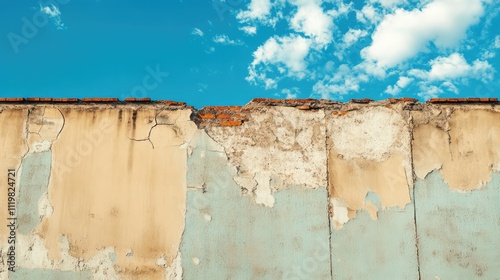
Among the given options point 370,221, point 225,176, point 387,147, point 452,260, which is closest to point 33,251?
point 225,176

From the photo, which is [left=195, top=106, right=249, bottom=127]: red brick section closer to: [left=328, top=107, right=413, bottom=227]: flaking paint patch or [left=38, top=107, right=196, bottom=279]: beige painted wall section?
[left=38, top=107, right=196, bottom=279]: beige painted wall section

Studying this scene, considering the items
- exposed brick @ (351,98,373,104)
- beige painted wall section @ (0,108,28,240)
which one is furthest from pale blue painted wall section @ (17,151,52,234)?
exposed brick @ (351,98,373,104)

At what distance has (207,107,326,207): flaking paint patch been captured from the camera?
193 inches

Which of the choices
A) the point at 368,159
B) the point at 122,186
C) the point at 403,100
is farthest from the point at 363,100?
the point at 122,186

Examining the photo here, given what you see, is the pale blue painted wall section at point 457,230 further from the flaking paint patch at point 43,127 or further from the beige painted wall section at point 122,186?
the flaking paint patch at point 43,127

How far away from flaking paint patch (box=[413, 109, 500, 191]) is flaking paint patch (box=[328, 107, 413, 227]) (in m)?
0.18

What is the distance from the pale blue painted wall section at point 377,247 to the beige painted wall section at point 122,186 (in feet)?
5.69

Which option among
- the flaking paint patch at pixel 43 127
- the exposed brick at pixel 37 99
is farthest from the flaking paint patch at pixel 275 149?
the exposed brick at pixel 37 99

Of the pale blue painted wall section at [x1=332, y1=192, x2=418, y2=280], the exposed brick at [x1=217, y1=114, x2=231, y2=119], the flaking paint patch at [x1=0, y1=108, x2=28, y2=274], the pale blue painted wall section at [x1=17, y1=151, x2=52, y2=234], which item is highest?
the exposed brick at [x1=217, y1=114, x2=231, y2=119]

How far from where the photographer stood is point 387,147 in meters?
4.97

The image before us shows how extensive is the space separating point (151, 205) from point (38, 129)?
156 centimetres

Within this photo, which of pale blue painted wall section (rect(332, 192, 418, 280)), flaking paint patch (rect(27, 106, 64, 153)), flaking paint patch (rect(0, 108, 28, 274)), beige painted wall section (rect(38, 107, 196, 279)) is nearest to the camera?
pale blue painted wall section (rect(332, 192, 418, 280))

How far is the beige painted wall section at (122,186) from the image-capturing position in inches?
190

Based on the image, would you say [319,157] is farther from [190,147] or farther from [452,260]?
[452,260]
